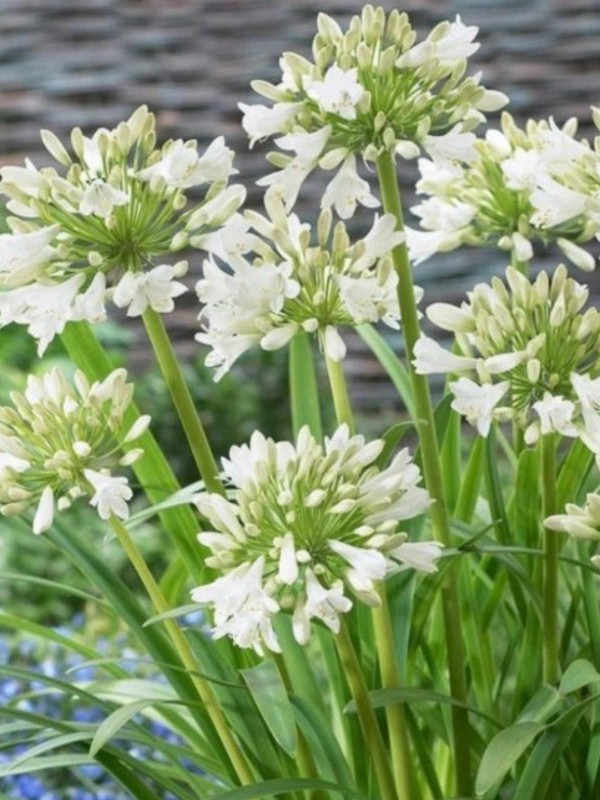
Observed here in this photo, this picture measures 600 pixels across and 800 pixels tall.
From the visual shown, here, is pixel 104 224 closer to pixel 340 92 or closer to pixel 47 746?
pixel 340 92

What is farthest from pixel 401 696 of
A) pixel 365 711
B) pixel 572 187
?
pixel 572 187

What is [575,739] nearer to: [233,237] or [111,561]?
[233,237]

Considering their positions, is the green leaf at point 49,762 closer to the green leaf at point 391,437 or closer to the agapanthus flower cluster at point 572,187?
the green leaf at point 391,437

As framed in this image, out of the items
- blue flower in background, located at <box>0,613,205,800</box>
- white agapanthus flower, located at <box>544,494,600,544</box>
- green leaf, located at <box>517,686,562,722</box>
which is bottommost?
blue flower in background, located at <box>0,613,205,800</box>

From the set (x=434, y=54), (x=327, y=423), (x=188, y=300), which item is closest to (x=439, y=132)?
(x=434, y=54)

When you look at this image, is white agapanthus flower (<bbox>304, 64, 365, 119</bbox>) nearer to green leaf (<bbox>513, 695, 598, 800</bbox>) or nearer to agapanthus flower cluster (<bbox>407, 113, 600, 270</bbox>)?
agapanthus flower cluster (<bbox>407, 113, 600, 270</bbox>)

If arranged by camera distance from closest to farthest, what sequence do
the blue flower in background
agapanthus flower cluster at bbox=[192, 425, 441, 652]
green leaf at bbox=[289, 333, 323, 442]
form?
agapanthus flower cluster at bbox=[192, 425, 441, 652]
green leaf at bbox=[289, 333, 323, 442]
the blue flower in background

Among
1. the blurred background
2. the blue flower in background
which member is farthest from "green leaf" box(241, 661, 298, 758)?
the blurred background

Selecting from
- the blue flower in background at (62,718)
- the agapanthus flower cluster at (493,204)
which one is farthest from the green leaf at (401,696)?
the blue flower in background at (62,718)
